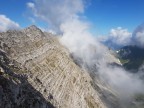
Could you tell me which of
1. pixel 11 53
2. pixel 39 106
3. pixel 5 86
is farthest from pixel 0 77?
pixel 11 53

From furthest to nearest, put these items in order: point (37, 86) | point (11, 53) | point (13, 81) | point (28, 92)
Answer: point (11, 53), point (37, 86), point (28, 92), point (13, 81)

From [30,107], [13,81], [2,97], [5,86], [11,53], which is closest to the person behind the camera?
[2,97]

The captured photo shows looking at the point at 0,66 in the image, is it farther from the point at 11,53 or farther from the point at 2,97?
the point at 11,53

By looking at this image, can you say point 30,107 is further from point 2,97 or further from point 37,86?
point 37,86

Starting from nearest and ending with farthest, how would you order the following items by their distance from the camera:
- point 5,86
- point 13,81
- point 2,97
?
1. point 2,97
2. point 5,86
3. point 13,81

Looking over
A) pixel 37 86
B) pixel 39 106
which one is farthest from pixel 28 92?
pixel 37 86

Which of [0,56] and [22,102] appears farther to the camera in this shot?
→ [0,56]

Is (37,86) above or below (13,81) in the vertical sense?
above

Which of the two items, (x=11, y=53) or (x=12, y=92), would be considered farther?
(x=11, y=53)

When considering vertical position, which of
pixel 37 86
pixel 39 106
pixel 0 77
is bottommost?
pixel 0 77
